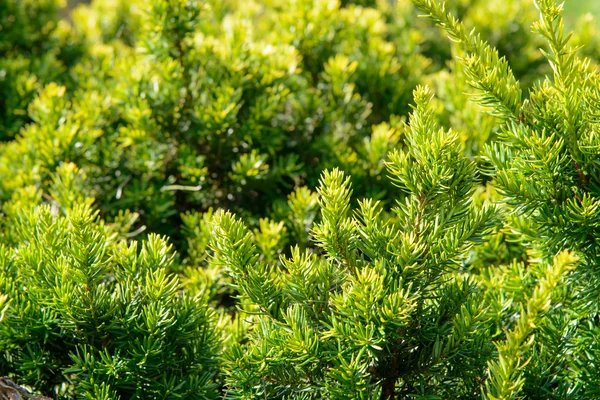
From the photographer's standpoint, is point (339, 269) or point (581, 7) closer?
point (339, 269)

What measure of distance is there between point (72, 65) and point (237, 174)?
161 centimetres

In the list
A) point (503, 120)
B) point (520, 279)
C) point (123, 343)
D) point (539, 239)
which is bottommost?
point (520, 279)

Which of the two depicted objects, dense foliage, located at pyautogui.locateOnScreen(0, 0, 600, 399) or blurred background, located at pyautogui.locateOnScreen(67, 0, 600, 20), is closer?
dense foliage, located at pyautogui.locateOnScreen(0, 0, 600, 399)

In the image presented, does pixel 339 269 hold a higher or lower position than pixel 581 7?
higher

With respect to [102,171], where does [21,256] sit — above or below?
above

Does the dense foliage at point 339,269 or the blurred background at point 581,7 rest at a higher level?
the dense foliage at point 339,269

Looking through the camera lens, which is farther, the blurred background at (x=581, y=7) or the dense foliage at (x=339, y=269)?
the blurred background at (x=581, y=7)

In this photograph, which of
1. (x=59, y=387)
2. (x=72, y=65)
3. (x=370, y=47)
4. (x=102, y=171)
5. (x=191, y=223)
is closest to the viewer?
(x=59, y=387)

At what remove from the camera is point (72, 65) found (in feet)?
10.9

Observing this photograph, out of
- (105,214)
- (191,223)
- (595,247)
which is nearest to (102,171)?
(105,214)

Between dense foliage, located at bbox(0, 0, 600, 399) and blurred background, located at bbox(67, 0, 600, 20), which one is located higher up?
dense foliage, located at bbox(0, 0, 600, 399)

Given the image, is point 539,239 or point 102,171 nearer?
point 539,239

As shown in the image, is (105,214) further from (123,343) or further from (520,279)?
(520,279)

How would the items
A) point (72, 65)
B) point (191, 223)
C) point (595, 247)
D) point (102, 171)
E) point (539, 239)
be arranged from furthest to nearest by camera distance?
point (72, 65) < point (102, 171) < point (191, 223) < point (539, 239) < point (595, 247)
